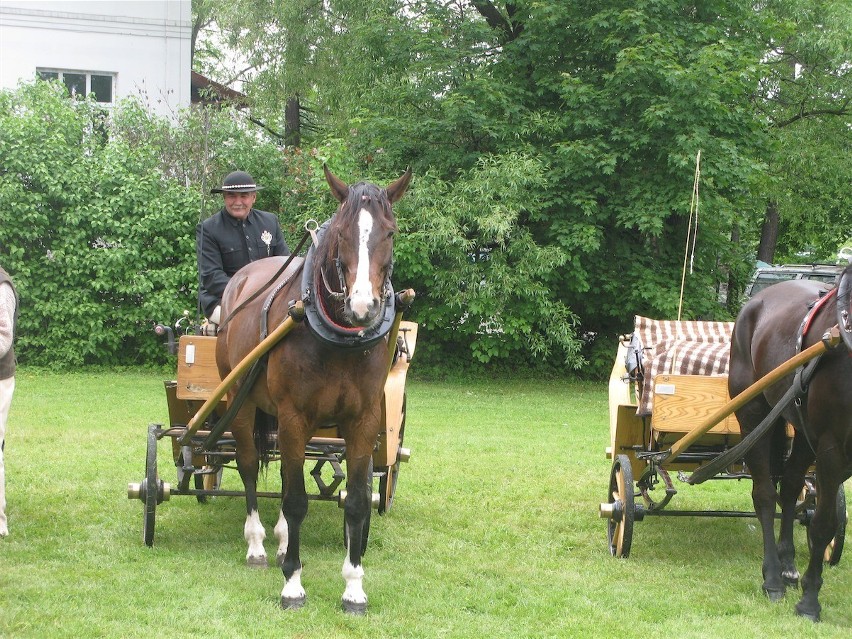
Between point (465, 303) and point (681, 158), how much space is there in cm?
383

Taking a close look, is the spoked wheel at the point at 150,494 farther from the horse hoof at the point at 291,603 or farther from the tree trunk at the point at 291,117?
the tree trunk at the point at 291,117

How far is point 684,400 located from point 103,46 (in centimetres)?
2042

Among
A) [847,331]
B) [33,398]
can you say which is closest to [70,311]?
[33,398]

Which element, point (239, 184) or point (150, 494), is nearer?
point (150, 494)

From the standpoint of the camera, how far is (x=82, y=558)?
593 centimetres

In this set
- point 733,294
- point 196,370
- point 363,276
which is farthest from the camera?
point 733,294

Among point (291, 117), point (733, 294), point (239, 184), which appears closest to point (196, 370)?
point (239, 184)

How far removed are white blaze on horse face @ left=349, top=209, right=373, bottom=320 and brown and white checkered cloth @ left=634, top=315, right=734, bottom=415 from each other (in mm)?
2648

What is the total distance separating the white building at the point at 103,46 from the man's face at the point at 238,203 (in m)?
16.4

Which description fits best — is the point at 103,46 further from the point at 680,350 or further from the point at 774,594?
the point at 774,594

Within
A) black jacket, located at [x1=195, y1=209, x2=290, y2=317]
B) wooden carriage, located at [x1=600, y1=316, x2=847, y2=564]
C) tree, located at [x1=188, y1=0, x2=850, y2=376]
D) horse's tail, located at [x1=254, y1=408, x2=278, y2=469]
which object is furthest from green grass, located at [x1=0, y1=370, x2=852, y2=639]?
tree, located at [x1=188, y1=0, x2=850, y2=376]

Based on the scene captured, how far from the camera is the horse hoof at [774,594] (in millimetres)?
5484

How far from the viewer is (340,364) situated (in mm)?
5012

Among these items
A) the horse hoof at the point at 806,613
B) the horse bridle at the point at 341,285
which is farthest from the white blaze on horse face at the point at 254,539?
the horse hoof at the point at 806,613
